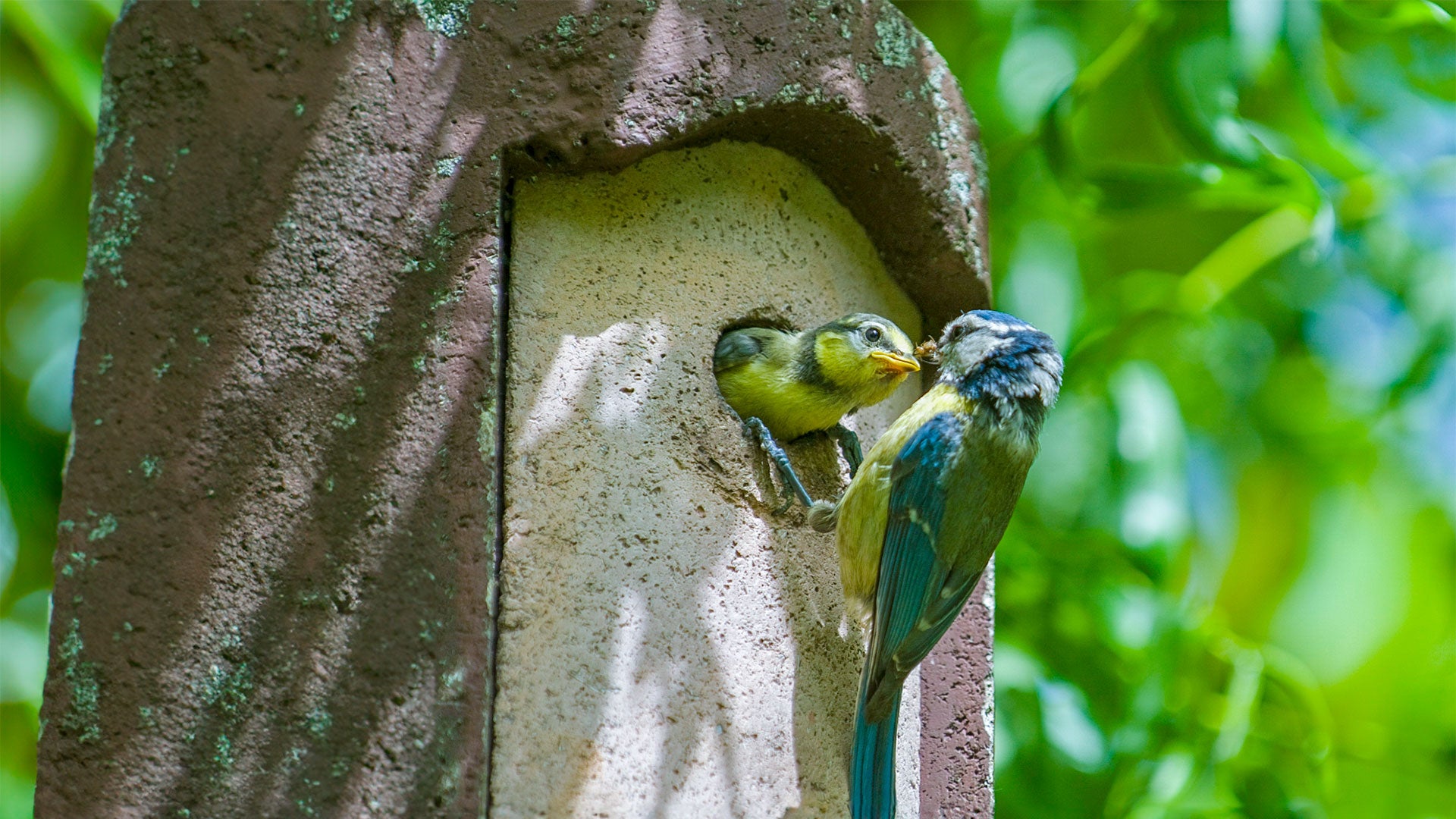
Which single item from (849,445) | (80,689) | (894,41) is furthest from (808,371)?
(80,689)

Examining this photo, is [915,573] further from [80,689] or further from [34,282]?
[34,282]

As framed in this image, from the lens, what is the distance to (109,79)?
2.28 metres

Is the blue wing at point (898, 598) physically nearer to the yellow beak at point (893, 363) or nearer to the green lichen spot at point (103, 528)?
the yellow beak at point (893, 363)

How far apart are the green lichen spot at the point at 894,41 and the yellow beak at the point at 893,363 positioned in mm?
595

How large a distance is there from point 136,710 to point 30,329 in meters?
2.47

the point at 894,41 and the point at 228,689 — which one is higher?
the point at 894,41

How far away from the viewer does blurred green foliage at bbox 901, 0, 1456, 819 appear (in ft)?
11.7

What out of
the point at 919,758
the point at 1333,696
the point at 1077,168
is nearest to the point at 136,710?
the point at 919,758

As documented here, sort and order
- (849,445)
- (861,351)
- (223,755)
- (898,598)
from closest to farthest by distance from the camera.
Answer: (223,755) < (898,598) < (861,351) < (849,445)

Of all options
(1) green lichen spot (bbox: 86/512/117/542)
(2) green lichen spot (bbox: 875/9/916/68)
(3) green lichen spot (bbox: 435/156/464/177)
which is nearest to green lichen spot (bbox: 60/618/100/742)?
(1) green lichen spot (bbox: 86/512/117/542)

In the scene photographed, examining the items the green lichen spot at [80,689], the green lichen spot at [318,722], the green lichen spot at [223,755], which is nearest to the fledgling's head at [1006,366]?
the green lichen spot at [318,722]

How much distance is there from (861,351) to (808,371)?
119 mm

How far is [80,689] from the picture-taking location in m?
2.03

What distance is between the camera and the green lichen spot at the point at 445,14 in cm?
235
